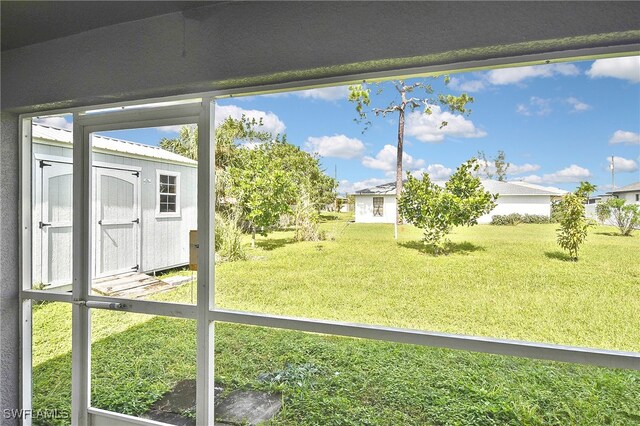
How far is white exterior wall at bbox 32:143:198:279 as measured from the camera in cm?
209

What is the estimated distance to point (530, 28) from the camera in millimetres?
1304

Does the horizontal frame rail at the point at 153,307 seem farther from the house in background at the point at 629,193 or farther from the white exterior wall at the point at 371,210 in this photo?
the house in background at the point at 629,193

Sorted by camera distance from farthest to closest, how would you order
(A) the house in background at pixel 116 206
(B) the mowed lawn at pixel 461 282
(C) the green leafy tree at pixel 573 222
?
(A) the house in background at pixel 116 206 → (B) the mowed lawn at pixel 461 282 → (C) the green leafy tree at pixel 573 222

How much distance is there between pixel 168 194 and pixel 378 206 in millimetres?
1342

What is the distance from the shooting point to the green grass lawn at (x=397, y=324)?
2094 millimetres

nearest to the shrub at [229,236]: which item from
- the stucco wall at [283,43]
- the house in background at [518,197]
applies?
the stucco wall at [283,43]

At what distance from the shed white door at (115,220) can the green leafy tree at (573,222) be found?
254 centimetres

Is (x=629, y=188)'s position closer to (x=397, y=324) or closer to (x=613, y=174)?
(x=613, y=174)

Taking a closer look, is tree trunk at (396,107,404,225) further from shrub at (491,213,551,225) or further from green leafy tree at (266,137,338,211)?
shrub at (491,213,551,225)

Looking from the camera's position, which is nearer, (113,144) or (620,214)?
(620,214)

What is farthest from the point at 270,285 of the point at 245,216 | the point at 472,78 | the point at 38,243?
the point at 472,78

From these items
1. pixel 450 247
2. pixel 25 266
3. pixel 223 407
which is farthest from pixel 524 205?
pixel 25 266

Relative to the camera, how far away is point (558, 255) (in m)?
2.15

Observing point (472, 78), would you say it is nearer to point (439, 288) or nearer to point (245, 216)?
point (439, 288)
